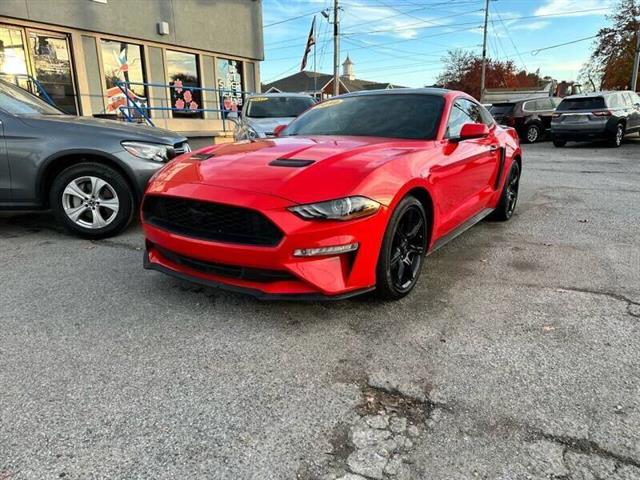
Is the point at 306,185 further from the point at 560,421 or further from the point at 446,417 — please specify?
the point at 560,421

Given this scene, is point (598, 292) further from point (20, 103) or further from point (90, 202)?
point (20, 103)

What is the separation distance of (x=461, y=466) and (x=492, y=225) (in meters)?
4.18

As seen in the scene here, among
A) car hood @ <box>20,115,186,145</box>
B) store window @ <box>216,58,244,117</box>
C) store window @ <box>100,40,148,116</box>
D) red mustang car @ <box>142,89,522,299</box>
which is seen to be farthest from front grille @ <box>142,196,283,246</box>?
store window @ <box>216,58,244,117</box>

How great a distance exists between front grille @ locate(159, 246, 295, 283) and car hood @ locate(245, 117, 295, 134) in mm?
5732

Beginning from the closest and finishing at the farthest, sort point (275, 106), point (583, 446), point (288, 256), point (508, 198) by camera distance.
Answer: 1. point (583, 446)
2. point (288, 256)
3. point (508, 198)
4. point (275, 106)

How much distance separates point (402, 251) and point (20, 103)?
4314 millimetres

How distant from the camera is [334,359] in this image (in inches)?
102

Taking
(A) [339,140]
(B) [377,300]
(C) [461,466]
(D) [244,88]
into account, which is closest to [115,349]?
(B) [377,300]

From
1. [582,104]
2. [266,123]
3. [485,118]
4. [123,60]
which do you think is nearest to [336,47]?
[582,104]

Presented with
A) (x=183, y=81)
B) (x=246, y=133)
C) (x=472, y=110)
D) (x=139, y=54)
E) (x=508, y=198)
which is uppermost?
(x=139, y=54)

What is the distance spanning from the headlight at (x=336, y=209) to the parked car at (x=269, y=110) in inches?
256

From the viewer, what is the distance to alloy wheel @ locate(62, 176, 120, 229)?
15.3 feet

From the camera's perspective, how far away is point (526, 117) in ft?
57.9

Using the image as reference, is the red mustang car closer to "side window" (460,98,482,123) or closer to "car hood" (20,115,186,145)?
"side window" (460,98,482,123)
